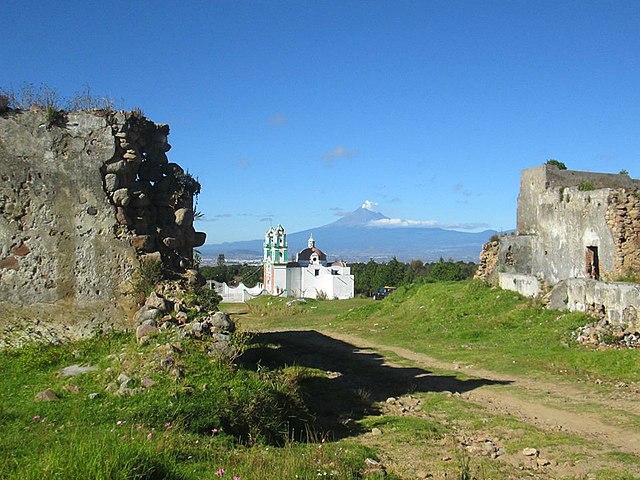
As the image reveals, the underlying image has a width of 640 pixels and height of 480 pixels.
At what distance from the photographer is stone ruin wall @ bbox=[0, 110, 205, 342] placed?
930 cm

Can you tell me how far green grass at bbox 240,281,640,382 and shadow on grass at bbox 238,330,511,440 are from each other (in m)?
1.60

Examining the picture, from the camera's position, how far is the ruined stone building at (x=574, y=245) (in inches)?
593

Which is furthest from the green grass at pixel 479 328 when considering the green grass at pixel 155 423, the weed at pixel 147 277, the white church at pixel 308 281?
the white church at pixel 308 281

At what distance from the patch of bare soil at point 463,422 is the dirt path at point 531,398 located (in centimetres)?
1

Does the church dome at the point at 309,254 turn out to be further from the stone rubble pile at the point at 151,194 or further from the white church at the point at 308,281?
the stone rubble pile at the point at 151,194

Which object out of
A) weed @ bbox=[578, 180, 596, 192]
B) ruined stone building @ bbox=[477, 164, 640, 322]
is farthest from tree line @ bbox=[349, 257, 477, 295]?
weed @ bbox=[578, 180, 596, 192]

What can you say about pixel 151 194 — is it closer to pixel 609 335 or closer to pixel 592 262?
pixel 609 335

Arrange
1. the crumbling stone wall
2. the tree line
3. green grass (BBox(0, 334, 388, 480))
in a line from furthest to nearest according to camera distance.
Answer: the tree line → the crumbling stone wall → green grass (BBox(0, 334, 388, 480))

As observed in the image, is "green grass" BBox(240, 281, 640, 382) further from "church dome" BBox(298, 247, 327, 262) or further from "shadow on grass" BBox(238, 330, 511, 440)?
"church dome" BBox(298, 247, 327, 262)

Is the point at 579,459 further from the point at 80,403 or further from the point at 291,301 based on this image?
the point at 291,301

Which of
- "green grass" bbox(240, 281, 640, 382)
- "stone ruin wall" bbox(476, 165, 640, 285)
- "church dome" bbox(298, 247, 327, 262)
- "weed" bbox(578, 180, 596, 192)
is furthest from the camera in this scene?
"church dome" bbox(298, 247, 327, 262)

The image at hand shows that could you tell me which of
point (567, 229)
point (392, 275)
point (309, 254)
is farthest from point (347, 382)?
point (309, 254)

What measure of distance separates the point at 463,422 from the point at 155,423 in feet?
13.5

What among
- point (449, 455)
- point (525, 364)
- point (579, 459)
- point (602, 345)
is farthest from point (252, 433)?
point (602, 345)
